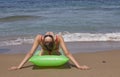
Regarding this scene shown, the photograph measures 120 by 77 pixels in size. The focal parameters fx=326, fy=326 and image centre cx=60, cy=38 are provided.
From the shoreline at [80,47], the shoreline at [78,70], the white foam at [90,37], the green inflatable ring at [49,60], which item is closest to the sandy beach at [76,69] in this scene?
the shoreline at [78,70]

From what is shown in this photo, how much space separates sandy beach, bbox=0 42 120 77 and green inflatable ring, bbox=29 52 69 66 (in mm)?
118

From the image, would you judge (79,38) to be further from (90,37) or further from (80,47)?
(80,47)

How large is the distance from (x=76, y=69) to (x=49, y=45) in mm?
648

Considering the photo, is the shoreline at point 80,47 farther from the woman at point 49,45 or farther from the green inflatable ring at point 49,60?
the green inflatable ring at point 49,60

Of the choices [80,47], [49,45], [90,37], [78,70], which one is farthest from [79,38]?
[78,70]

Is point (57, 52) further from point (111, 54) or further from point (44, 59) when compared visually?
point (111, 54)

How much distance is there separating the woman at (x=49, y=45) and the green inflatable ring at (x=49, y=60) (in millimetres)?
144

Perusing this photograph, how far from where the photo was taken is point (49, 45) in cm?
588

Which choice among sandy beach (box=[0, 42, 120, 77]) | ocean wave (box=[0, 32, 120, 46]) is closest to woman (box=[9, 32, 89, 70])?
sandy beach (box=[0, 42, 120, 77])

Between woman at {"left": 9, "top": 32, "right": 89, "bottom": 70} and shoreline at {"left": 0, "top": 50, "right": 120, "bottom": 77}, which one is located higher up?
woman at {"left": 9, "top": 32, "right": 89, "bottom": 70}

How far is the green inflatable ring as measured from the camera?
18.7ft

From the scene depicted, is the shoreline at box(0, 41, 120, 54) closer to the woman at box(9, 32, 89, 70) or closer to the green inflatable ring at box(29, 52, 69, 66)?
the woman at box(9, 32, 89, 70)

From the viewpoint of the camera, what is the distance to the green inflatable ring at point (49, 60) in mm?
5707

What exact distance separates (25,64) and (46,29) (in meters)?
5.68
